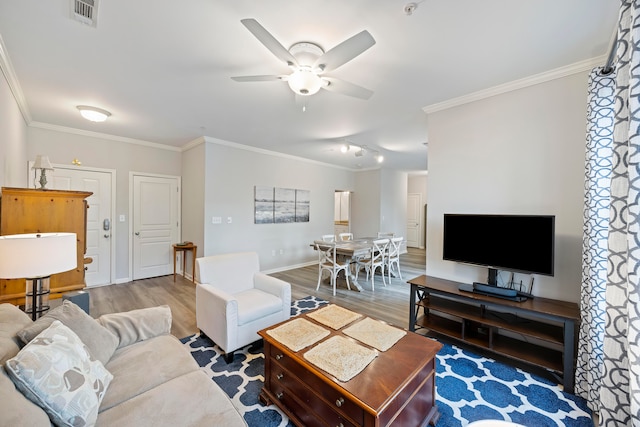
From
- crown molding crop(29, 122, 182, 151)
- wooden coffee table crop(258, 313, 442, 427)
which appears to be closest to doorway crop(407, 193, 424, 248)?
crown molding crop(29, 122, 182, 151)

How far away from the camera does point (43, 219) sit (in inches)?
97.5

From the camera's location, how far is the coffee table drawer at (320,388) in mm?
1304

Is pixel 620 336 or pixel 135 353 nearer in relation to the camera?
pixel 620 336

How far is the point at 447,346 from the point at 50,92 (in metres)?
5.14

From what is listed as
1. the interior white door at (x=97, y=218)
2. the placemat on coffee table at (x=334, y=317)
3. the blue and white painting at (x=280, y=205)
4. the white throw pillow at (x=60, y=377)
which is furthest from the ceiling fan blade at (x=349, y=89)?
the interior white door at (x=97, y=218)

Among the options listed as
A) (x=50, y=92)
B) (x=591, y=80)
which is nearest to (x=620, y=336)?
(x=591, y=80)

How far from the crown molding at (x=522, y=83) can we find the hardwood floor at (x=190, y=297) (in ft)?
8.74

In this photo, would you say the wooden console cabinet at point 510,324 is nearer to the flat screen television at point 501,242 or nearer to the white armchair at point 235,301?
the flat screen television at point 501,242

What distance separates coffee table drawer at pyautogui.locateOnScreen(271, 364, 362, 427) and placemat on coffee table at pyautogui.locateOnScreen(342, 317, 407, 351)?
1.51ft

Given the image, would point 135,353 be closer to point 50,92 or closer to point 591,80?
point 50,92

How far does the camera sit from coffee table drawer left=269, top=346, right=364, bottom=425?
4.28 ft

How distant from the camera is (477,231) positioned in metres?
2.57

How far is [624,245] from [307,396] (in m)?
1.84

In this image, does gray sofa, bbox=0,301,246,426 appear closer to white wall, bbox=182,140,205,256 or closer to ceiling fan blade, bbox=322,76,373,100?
ceiling fan blade, bbox=322,76,373,100
